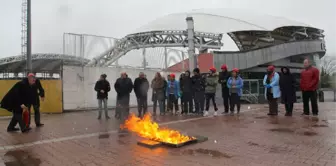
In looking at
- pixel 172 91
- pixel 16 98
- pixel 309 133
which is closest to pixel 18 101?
pixel 16 98

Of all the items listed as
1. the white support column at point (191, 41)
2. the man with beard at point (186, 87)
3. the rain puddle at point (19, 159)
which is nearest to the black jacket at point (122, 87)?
the man with beard at point (186, 87)

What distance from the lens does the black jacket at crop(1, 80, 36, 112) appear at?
6.36 meters

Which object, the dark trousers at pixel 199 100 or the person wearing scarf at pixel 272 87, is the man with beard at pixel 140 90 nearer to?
the dark trousers at pixel 199 100

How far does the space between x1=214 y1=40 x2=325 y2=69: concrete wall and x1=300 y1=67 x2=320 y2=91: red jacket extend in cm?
1751

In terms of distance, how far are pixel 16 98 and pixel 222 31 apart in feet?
105

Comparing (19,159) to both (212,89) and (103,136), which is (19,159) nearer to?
(103,136)

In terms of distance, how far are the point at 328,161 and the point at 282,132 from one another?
2099mm

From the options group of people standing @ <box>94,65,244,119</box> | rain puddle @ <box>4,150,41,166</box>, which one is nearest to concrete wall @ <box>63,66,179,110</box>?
group of people standing @ <box>94,65,244,119</box>

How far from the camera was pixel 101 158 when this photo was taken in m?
3.91

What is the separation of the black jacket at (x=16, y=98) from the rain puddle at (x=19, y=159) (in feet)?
7.86

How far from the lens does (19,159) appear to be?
3.95m

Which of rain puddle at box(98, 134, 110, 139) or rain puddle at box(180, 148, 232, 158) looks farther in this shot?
rain puddle at box(98, 134, 110, 139)

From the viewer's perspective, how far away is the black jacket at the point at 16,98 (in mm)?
6355

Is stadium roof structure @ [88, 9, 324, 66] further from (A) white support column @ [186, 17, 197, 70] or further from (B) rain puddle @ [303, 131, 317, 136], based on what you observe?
(B) rain puddle @ [303, 131, 317, 136]
